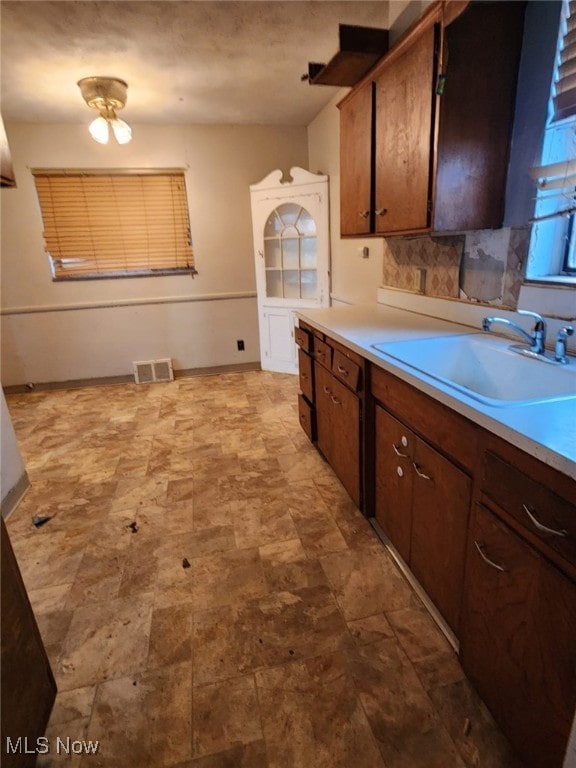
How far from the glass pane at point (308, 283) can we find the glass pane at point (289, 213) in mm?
499

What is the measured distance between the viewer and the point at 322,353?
2201mm

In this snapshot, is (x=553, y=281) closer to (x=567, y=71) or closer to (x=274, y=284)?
(x=567, y=71)

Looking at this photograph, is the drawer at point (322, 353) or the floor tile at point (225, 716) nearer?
the floor tile at point (225, 716)

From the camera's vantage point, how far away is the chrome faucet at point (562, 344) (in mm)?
1261

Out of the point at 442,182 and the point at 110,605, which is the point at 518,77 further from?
the point at 110,605

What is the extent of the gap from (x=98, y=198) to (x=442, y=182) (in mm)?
3507

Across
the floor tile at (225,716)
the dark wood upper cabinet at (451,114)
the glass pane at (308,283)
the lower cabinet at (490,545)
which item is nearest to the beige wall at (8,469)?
the floor tile at (225,716)

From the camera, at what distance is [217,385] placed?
4.14 metres

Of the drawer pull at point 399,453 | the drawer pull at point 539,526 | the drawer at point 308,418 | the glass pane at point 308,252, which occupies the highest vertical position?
the glass pane at point 308,252

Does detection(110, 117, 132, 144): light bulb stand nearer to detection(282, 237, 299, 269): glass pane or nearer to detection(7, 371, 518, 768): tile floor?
detection(282, 237, 299, 269): glass pane

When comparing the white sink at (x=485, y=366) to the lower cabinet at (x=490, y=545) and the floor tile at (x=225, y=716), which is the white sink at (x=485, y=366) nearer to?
the lower cabinet at (x=490, y=545)

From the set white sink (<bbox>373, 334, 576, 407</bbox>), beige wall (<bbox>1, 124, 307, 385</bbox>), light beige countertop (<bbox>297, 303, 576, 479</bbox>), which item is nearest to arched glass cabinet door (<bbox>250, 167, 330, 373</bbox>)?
beige wall (<bbox>1, 124, 307, 385</bbox>)

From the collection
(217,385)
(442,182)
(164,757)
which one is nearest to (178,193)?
(217,385)

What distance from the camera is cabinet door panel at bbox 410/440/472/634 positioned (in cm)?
115
